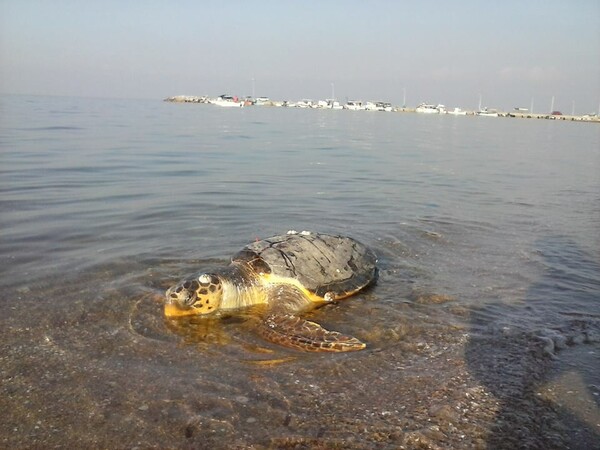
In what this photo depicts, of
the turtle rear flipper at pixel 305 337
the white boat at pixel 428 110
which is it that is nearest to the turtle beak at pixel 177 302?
the turtle rear flipper at pixel 305 337

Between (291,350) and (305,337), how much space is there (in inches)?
8.6

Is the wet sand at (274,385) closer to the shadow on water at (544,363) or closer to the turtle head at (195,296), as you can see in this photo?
the shadow on water at (544,363)

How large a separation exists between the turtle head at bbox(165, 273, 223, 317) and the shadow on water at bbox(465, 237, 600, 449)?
3050 millimetres

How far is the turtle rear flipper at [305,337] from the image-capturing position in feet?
16.4

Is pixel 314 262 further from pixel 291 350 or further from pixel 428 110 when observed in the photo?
pixel 428 110

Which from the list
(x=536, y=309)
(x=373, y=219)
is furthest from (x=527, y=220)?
(x=536, y=309)

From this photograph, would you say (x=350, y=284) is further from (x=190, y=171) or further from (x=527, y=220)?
(x=190, y=171)

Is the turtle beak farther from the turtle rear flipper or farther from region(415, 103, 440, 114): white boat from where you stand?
region(415, 103, 440, 114): white boat

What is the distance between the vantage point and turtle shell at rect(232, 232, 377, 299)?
21.2 feet

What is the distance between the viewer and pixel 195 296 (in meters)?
5.86

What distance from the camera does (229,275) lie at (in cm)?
628

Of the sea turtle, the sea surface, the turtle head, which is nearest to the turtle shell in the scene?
the sea turtle

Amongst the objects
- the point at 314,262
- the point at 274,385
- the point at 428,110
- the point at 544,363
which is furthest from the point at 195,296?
the point at 428,110

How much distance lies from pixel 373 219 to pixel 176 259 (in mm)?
4943
